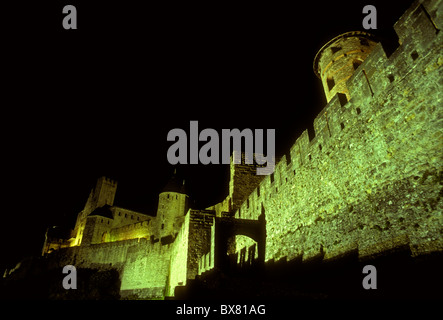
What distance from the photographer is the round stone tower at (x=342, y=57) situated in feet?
43.1

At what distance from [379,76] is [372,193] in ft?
7.81

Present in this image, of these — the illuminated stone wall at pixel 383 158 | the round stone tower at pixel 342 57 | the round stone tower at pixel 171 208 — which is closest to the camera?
the illuminated stone wall at pixel 383 158

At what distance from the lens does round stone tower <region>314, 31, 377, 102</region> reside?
13141mm

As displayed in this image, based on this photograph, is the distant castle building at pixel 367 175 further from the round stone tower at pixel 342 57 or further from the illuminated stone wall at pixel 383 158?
the round stone tower at pixel 342 57

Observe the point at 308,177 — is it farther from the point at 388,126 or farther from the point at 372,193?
the point at 388,126

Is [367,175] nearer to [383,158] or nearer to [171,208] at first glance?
[383,158]

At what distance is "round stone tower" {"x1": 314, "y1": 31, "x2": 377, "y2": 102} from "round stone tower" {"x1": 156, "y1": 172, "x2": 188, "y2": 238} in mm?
22908

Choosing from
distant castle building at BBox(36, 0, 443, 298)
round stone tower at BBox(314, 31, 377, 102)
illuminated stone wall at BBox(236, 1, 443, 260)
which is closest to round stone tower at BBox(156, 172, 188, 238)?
distant castle building at BBox(36, 0, 443, 298)

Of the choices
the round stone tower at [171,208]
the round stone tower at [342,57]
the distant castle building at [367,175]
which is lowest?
the distant castle building at [367,175]

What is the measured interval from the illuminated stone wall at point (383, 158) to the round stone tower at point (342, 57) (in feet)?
23.1

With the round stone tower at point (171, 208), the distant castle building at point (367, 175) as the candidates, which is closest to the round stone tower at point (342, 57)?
the distant castle building at point (367, 175)

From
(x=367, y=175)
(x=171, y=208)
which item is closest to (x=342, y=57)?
(x=367, y=175)

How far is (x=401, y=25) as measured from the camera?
195 inches
